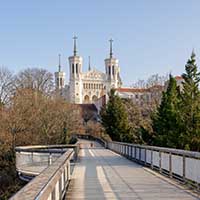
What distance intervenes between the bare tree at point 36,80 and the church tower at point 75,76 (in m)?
91.2

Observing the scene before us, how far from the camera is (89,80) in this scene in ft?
558

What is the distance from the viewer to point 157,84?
209 feet

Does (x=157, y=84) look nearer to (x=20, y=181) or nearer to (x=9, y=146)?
(x=9, y=146)

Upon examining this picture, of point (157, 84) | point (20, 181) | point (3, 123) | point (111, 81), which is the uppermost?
point (111, 81)

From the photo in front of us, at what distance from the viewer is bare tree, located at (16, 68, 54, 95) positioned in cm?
6569

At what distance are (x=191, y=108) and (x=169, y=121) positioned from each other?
2.10 meters

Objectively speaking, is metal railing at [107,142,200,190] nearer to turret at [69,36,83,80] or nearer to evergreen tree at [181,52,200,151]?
evergreen tree at [181,52,200,151]

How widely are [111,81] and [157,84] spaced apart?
10261 cm

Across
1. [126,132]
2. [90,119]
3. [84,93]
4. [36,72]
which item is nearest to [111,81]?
[84,93]

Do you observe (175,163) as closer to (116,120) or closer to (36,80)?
(116,120)

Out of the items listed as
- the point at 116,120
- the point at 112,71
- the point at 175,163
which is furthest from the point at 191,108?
the point at 112,71

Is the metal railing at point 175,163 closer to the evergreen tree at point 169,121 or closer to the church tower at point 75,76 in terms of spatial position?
the evergreen tree at point 169,121

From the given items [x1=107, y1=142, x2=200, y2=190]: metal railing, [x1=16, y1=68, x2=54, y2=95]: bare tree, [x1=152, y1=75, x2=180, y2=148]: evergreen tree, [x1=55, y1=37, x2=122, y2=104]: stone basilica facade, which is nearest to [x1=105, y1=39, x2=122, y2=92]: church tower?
[x1=55, y1=37, x2=122, y2=104]: stone basilica facade

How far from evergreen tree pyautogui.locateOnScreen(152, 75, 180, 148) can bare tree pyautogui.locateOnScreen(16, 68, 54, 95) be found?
31.4 m
